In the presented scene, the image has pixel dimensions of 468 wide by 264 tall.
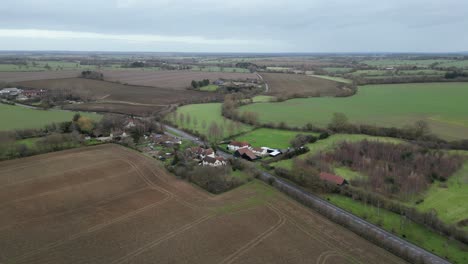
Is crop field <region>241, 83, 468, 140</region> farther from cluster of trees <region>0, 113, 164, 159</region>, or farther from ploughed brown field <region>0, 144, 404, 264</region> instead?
ploughed brown field <region>0, 144, 404, 264</region>

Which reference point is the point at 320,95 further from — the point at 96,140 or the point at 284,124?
the point at 96,140

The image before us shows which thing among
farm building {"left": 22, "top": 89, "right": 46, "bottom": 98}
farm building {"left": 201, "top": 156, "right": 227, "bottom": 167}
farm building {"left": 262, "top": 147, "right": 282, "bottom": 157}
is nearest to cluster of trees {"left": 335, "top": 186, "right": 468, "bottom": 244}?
farm building {"left": 262, "top": 147, "right": 282, "bottom": 157}

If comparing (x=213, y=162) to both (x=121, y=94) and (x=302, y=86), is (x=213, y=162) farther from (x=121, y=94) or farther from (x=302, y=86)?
(x=302, y=86)

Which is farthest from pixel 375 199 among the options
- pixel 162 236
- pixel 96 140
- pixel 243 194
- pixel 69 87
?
pixel 69 87

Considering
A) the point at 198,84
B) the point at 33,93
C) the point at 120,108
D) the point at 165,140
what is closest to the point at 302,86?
the point at 198,84

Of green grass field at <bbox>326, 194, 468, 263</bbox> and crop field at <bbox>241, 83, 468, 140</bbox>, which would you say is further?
crop field at <bbox>241, 83, 468, 140</bbox>

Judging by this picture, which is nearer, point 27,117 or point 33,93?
point 27,117

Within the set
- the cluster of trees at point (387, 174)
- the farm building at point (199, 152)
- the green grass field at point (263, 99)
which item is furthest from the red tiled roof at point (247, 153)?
the green grass field at point (263, 99)
